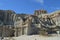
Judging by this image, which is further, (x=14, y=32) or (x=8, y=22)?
(x=8, y=22)

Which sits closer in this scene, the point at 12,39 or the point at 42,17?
the point at 12,39

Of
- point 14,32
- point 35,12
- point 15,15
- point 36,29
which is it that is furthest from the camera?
point 35,12

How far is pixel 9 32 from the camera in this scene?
117 feet

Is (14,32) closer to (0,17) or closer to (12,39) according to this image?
(12,39)

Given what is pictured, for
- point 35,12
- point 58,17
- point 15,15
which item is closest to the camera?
point 58,17

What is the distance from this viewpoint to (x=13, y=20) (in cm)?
4691

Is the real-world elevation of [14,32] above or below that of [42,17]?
below

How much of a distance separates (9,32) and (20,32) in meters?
3.13

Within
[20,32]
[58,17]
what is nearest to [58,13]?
[58,17]

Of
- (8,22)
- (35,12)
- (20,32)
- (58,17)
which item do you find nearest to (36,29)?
(20,32)

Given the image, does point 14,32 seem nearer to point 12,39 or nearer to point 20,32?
point 20,32

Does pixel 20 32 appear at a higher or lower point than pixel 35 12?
lower

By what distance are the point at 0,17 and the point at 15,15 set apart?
4499 mm

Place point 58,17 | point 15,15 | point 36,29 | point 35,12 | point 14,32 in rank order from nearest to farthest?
point 36,29 < point 14,32 < point 58,17 < point 15,15 < point 35,12
